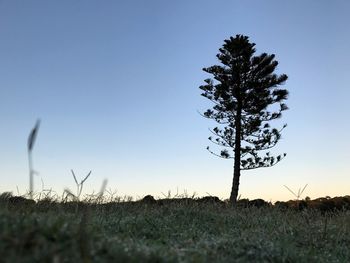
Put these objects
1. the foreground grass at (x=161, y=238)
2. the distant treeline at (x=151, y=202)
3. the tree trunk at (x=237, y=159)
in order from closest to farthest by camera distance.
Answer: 1. the foreground grass at (x=161, y=238)
2. the distant treeline at (x=151, y=202)
3. the tree trunk at (x=237, y=159)

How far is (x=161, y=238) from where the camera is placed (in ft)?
23.9

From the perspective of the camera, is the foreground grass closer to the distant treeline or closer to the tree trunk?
the distant treeline

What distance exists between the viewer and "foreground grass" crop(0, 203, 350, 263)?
11.8 feet

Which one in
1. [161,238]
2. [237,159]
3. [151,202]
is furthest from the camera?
[237,159]

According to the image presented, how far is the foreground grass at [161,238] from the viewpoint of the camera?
11.8ft

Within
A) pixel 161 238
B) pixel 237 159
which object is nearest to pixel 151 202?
pixel 161 238

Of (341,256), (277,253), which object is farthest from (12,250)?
(341,256)

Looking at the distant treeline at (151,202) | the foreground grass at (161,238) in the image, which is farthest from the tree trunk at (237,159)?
the foreground grass at (161,238)

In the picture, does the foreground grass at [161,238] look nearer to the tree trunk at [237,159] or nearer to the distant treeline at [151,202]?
the distant treeline at [151,202]

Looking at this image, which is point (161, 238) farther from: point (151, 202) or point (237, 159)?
point (237, 159)

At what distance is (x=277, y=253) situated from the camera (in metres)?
6.71

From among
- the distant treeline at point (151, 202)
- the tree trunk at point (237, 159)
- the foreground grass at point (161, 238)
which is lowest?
the foreground grass at point (161, 238)

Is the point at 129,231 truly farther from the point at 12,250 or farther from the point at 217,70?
the point at 217,70

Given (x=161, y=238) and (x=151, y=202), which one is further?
(x=151, y=202)
